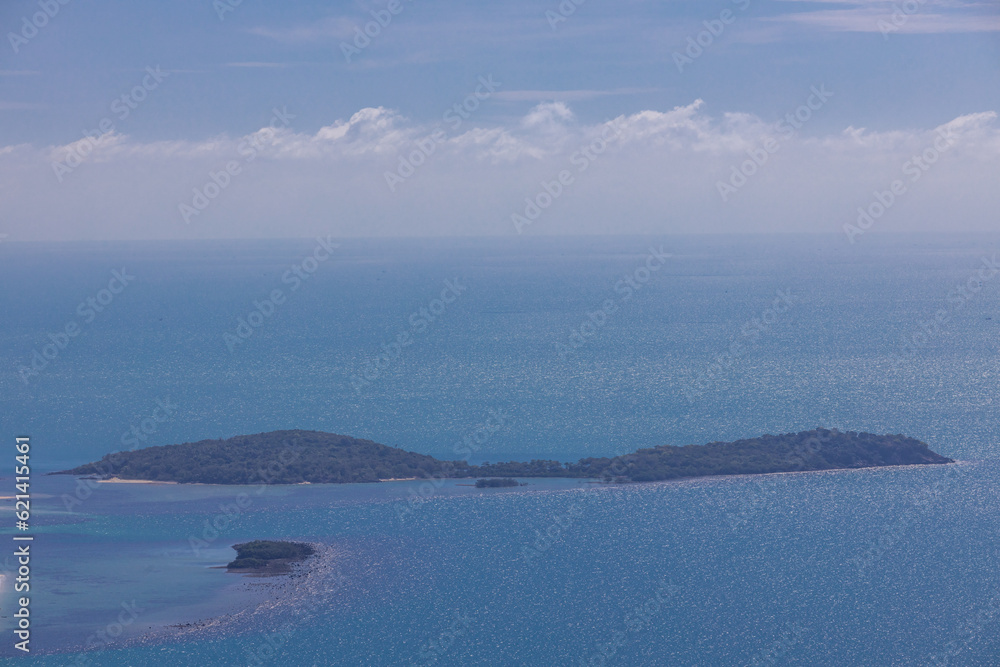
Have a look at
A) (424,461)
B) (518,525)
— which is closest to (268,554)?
(518,525)

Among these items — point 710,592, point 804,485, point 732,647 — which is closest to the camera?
point 732,647

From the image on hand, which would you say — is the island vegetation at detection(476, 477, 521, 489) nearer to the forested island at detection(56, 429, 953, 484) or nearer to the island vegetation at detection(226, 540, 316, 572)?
the forested island at detection(56, 429, 953, 484)

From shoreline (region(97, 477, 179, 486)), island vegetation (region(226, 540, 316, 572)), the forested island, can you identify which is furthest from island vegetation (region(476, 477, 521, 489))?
shoreline (region(97, 477, 179, 486))

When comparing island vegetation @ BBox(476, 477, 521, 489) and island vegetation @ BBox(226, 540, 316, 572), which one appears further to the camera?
island vegetation @ BBox(476, 477, 521, 489)

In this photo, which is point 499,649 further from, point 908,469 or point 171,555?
point 908,469

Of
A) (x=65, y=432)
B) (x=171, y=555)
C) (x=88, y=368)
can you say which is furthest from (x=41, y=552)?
(x=88, y=368)

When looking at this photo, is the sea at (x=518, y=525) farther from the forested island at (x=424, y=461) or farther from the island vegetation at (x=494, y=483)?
the forested island at (x=424, y=461)

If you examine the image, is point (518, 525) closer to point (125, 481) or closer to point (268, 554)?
point (268, 554)
